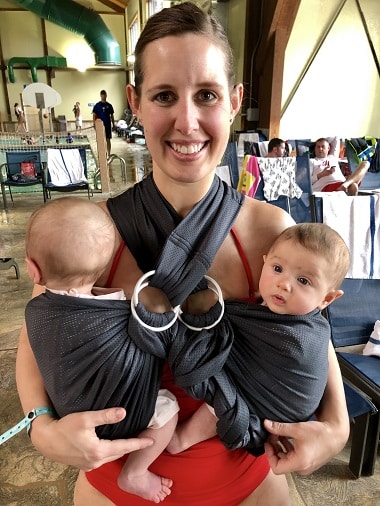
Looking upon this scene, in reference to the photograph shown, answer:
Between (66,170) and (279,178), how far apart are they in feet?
12.5

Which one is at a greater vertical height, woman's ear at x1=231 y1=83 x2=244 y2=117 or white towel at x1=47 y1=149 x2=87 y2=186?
woman's ear at x1=231 y1=83 x2=244 y2=117

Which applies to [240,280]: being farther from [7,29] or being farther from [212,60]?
[7,29]

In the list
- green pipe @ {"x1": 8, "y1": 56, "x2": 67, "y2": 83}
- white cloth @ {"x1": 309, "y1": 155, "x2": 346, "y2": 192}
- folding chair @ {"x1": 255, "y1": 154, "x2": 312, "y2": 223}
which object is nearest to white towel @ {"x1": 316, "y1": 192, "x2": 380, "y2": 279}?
folding chair @ {"x1": 255, "y1": 154, "x2": 312, "y2": 223}

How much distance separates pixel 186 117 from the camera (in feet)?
2.80

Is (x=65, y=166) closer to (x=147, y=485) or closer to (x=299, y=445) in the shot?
(x=147, y=485)

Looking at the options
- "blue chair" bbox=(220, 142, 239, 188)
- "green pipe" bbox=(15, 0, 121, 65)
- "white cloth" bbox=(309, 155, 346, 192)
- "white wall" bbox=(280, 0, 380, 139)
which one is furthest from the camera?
"green pipe" bbox=(15, 0, 121, 65)

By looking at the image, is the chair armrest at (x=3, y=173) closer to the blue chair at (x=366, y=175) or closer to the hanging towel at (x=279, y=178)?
the hanging towel at (x=279, y=178)

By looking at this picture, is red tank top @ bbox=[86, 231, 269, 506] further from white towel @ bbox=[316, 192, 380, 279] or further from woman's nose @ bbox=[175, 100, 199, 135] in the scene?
white towel @ bbox=[316, 192, 380, 279]

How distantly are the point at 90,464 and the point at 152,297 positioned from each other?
36 centimetres

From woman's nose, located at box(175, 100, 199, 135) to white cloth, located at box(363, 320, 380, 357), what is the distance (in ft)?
5.10

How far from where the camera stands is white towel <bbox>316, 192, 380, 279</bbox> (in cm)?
205

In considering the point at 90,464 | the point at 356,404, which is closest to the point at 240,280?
the point at 90,464

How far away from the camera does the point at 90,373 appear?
0.84m

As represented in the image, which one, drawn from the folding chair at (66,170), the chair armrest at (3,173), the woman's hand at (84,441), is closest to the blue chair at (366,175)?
the folding chair at (66,170)
